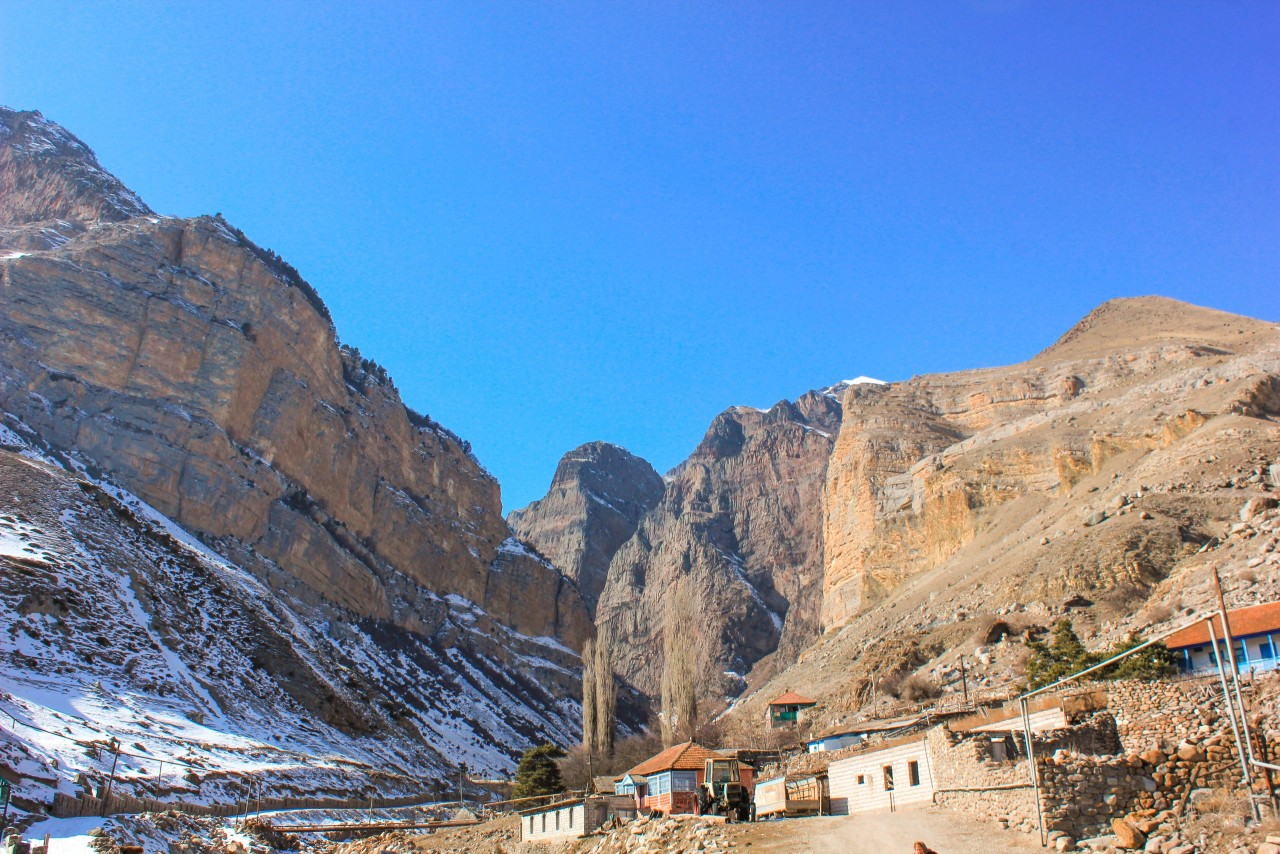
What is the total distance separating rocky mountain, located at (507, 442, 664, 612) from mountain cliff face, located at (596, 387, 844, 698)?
12.1m

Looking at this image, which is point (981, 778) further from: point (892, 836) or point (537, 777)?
point (537, 777)

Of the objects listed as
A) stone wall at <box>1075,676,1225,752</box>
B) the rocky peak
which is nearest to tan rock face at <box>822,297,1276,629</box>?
stone wall at <box>1075,676,1225,752</box>

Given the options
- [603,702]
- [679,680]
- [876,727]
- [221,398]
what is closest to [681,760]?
[876,727]

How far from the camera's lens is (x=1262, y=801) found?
40.1 ft

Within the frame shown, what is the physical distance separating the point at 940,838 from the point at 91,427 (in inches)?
2776

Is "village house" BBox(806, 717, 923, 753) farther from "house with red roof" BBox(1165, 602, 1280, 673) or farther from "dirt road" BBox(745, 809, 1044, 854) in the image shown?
"dirt road" BBox(745, 809, 1044, 854)

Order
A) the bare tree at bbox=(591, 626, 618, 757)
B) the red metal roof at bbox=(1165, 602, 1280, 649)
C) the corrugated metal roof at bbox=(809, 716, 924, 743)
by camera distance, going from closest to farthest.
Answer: the red metal roof at bbox=(1165, 602, 1280, 649) → the corrugated metal roof at bbox=(809, 716, 924, 743) → the bare tree at bbox=(591, 626, 618, 757)

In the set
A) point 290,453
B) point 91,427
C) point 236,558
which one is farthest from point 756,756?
point 290,453

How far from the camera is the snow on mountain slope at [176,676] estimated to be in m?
34.1

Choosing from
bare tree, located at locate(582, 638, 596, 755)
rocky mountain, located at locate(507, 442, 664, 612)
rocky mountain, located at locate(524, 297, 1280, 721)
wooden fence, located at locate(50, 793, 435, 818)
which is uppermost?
rocky mountain, located at locate(507, 442, 664, 612)

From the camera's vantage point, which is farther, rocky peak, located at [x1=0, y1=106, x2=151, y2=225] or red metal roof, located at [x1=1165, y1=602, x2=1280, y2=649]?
rocky peak, located at [x1=0, y1=106, x2=151, y2=225]

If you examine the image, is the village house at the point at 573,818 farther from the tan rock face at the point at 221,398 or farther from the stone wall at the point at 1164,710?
the tan rock face at the point at 221,398

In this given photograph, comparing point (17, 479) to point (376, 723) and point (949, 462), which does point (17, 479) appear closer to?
point (376, 723)

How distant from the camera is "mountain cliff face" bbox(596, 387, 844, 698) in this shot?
118750mm
